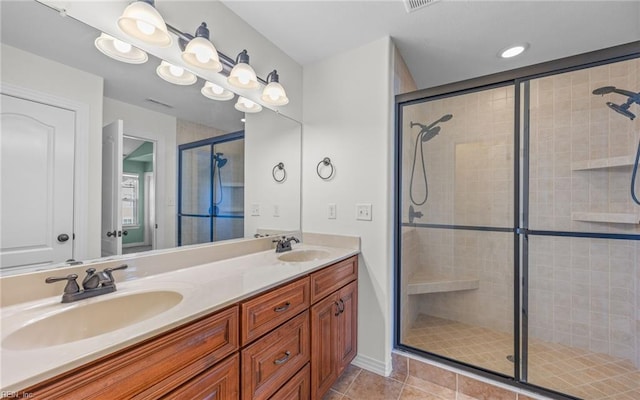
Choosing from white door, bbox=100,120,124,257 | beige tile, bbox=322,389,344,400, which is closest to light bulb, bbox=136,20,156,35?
white door, bbox=100,120,124,257

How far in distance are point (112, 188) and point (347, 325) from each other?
5.08 feet

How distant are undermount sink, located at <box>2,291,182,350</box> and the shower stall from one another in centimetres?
159

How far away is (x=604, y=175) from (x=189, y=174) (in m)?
2.86

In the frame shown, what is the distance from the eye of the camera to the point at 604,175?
1917 millimetres

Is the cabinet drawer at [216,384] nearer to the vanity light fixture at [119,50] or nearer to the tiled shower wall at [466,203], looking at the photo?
the vanity light fixture at [119,50]

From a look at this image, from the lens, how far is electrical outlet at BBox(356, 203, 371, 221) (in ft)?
6.25

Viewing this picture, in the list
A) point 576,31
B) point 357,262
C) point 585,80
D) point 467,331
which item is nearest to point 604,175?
point 585,80

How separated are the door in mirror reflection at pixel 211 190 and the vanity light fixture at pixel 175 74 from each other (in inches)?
13.1

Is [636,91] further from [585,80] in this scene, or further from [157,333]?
[157,333]

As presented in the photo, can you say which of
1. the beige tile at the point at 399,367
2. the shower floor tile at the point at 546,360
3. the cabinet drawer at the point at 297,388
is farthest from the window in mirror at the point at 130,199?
the shower floor tile at the point at 546,360

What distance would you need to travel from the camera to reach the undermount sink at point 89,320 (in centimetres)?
76

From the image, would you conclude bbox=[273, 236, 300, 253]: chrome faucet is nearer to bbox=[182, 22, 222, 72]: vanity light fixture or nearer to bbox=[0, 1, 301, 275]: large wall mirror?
bbox=[0, 1, 301, 275]: large wall mirror

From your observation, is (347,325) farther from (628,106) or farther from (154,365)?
(628,106)

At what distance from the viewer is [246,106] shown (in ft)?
5.94
